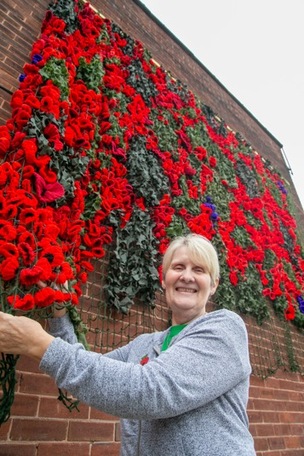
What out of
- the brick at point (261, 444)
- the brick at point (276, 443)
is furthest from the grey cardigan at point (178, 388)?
the brick at point (276, 443)

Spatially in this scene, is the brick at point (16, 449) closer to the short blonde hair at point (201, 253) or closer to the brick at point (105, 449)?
Answer: the brick at point (105, 449)

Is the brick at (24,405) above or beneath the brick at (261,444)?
above

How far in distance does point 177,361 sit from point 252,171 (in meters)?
4.08

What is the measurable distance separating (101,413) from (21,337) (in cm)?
105

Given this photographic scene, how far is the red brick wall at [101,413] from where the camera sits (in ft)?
4.80

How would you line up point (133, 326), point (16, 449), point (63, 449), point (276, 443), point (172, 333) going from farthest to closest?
point (276, 443) → point (133, 326) → point (63, 449) → point (16, 449) → point (172, 333)

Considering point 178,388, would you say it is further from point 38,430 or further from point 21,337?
point 38,430

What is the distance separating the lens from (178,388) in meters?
0.83

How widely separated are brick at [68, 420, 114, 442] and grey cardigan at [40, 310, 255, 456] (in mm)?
700

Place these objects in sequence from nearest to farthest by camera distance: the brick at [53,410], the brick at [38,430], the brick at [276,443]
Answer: the brick at [38,430] < the brick at [53,410] < the brick at [276,443]

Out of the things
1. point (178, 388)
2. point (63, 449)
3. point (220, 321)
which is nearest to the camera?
point (178, 388)

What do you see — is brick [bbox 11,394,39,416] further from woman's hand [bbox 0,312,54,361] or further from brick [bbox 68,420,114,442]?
woman's hand [bbox 0,312,54,361]

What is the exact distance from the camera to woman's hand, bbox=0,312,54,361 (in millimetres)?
870

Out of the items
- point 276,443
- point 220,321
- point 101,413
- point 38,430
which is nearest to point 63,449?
point 38,430
